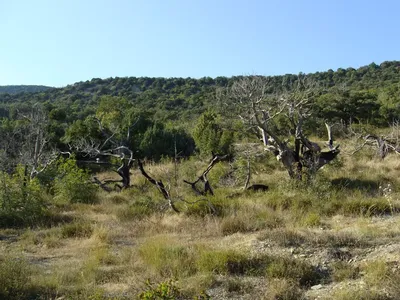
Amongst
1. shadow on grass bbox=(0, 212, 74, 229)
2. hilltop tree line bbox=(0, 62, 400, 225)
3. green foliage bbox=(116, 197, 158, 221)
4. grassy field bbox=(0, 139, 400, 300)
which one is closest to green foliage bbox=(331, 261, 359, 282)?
grassy field bbox=(0, 139, 400, 300)

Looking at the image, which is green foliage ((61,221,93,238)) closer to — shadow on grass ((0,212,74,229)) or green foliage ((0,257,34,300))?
shadow on grass ((0,212,74,229))

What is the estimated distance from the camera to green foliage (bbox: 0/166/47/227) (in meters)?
8.80

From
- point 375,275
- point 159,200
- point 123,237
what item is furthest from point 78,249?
point 375,275

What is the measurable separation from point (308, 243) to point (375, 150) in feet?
37.2

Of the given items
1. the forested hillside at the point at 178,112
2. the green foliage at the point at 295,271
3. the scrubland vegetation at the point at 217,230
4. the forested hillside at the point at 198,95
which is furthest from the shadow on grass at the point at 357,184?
the forested hillside at the point at 198,95

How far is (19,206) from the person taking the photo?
902 cm

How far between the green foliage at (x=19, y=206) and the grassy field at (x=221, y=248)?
436mm

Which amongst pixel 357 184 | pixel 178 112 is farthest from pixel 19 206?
pixel 178 112

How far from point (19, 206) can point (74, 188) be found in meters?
2.42

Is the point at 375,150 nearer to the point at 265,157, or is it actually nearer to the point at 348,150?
the point at 348,150

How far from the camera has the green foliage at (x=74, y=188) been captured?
1130 cm

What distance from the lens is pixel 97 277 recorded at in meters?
5.10

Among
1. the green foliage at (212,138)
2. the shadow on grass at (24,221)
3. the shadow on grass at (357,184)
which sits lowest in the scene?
→ the shadow on grass at (24,221)

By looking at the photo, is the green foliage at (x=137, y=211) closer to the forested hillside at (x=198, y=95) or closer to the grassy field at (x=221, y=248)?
the grassy field at (x=221, y=248)
